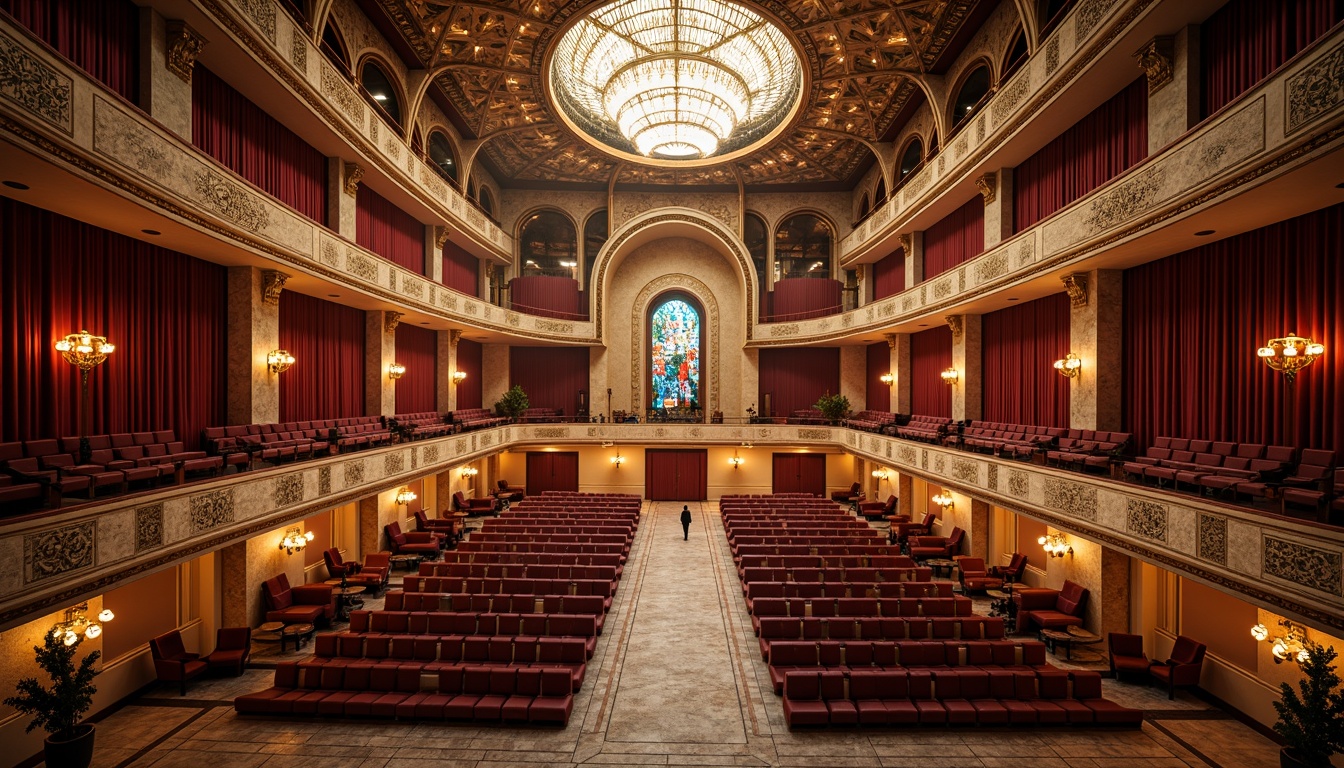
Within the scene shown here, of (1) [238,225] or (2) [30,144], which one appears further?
(1) [238,225]

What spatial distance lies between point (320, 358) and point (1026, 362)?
57.9 feet

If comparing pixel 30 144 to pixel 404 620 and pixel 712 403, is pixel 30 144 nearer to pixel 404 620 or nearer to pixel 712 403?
pixel 404 620

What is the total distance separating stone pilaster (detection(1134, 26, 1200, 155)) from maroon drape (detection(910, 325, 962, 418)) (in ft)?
28.2

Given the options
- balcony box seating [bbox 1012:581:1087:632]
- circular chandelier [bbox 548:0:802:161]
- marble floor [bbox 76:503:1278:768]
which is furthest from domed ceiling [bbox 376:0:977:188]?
marble floor [bbox 76:503:1278:768]

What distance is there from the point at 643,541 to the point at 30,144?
15.8 metres

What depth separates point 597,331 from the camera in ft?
88.1

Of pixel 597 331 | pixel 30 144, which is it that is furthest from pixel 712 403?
pixel 30 144

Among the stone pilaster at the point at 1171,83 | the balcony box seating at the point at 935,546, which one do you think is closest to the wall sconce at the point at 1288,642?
the stone pilaster at the point at 1171,83

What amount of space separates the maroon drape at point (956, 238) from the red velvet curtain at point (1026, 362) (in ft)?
7.03

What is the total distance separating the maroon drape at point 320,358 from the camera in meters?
13.7

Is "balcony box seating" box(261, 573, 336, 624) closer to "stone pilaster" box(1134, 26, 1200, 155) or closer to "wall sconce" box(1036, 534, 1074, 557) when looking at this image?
"wall sconce" box(1036, 534, 1074, 557)

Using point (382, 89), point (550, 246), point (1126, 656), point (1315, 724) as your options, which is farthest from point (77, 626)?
point (550, 246)

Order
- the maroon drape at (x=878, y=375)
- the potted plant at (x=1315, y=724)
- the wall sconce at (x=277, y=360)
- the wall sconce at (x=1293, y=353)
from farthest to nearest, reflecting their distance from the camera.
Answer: the maroon drape at (x=878, y=375), the wall sconce at (x=277, y=360), the wall sconce at (x=1293, y=353), the potted plant at (x=1315, y=724)

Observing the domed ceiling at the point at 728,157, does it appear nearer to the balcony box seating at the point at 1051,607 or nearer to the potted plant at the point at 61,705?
the balcony box seating at the point at 1051,607
